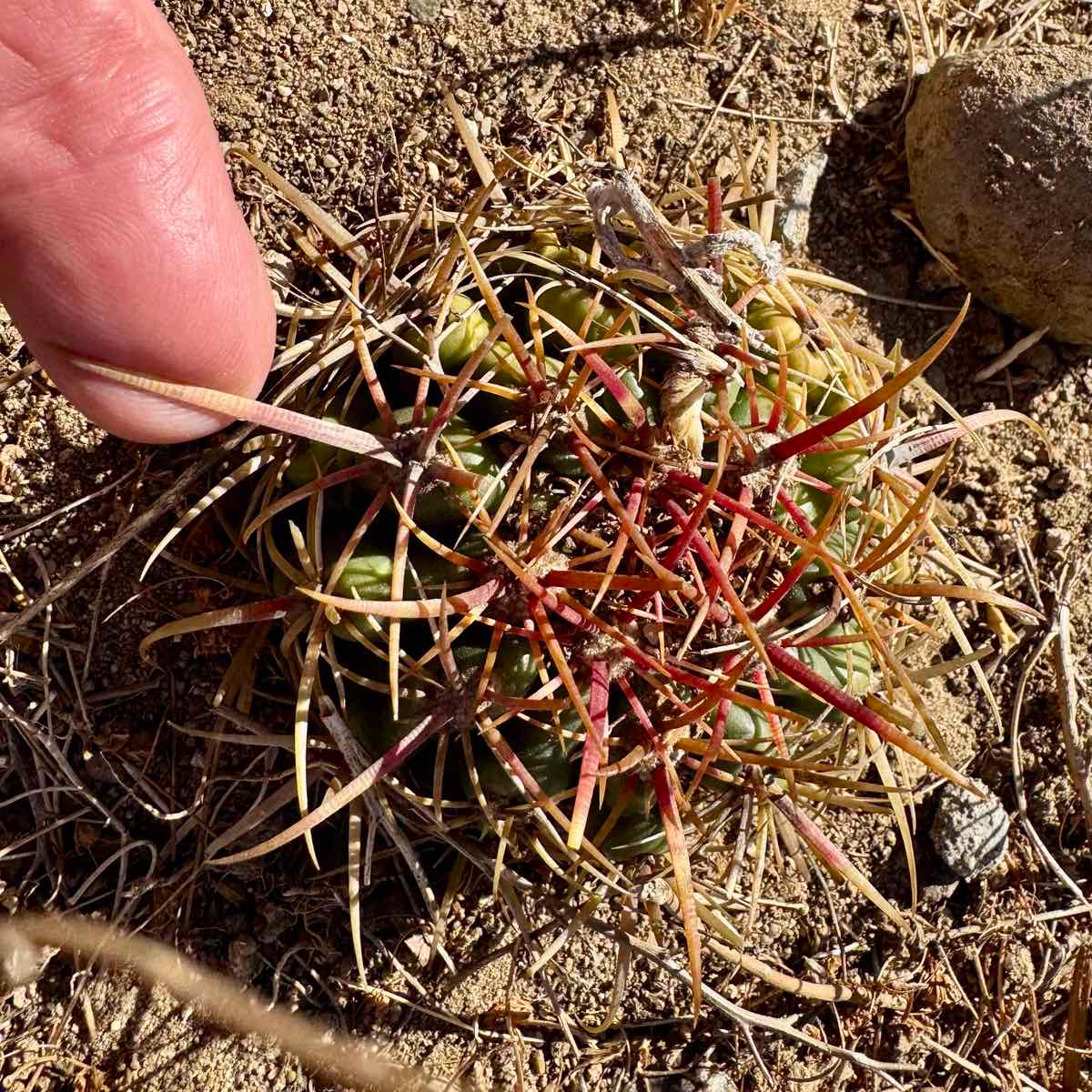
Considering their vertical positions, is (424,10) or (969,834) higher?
(424,10)

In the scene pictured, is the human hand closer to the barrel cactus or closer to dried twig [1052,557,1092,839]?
the barrel cactus

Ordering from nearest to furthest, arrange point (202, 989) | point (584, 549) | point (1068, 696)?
point (584, 549) < point (202, 989) < point (1068, 696)

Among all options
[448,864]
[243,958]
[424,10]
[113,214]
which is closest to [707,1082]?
[448,864]

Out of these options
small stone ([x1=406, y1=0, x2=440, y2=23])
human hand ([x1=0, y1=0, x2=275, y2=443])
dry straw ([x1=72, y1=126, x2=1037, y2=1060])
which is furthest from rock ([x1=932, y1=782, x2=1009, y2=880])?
small stone ([x1=406, y1=0, x2=440, y2=23])

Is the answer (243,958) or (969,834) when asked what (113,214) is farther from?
(969,834)

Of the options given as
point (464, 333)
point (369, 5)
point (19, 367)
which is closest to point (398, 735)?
point (464, 333)

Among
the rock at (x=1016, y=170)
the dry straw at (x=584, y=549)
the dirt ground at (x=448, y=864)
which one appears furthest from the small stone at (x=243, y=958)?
the rock at (x=1016, y=170)
